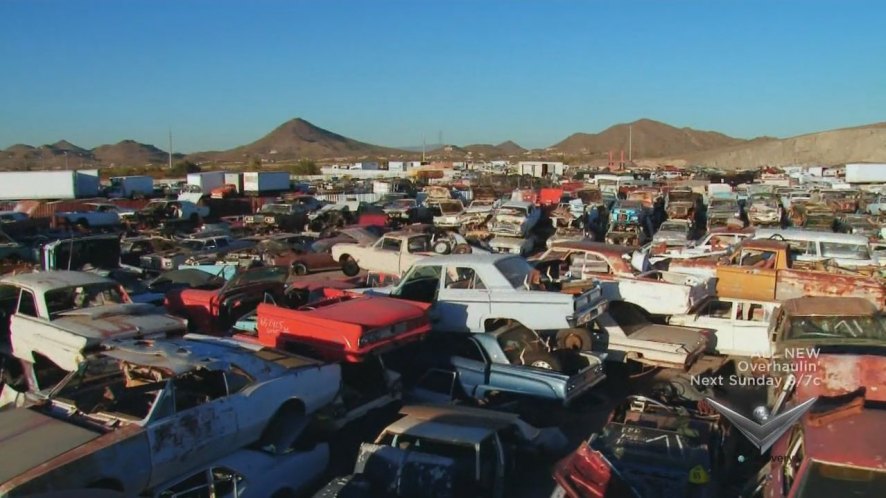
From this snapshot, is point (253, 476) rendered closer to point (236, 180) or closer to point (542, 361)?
point (542, 361)

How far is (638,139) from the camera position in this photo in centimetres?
18875

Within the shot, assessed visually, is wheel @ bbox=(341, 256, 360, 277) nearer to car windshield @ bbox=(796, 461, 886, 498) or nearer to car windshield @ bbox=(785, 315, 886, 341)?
car windshield @ bbox=(785, 315, 886, 341)

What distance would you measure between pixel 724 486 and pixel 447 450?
2.40 meters

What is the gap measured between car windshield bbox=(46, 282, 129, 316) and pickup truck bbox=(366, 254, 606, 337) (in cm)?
414

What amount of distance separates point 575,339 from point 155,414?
5.91 metres

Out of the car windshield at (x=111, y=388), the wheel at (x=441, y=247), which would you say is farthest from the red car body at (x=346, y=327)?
the wheel at (x=441, y=247)

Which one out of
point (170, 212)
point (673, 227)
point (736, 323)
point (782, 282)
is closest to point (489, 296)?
point (736, 323)

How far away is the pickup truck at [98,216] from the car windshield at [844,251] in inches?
1060

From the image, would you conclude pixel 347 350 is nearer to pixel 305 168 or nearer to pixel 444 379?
pixel 444 379

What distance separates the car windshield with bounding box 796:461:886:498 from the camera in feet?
13.9

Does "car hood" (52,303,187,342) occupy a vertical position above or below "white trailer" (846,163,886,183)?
below

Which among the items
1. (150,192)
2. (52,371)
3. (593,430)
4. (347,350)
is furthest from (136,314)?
(150,192)

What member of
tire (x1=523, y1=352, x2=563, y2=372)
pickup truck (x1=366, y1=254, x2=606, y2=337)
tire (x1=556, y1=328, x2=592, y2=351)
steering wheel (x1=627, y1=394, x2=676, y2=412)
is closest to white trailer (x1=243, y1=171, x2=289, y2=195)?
pickup truck (x1=366, y1=254, x2=606, y2=337)

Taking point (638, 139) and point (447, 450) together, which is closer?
point (447, 450)
